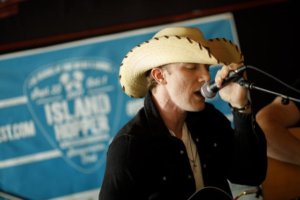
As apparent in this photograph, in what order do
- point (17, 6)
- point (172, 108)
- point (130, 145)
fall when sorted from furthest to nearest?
point (17, 6), point (172, 108), point (130, 145)

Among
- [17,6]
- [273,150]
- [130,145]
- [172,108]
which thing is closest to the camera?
[130,145]

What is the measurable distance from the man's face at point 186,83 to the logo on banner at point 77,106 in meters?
1.19

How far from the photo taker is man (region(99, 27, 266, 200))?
1.26m

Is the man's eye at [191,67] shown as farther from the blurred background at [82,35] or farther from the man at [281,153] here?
the blurred background at [82,35]

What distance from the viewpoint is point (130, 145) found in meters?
1.26

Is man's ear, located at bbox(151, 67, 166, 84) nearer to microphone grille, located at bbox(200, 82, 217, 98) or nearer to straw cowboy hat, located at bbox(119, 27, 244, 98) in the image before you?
straw cowboy hat, located at bbox(119, 27, 244, 98)

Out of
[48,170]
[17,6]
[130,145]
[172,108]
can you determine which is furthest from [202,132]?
[17,6]

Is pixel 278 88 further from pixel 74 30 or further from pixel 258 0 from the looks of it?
pixel 74 30

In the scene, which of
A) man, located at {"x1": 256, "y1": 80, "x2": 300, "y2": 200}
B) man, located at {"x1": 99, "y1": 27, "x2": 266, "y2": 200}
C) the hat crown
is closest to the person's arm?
man, located at {"x1": 256, "y1": 80, "x2": 300, "y2": 200}

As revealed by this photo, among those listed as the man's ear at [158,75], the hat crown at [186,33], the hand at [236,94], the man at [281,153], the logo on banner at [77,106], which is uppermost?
the hat crown at [186,33]

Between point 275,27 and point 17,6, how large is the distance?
1574mm

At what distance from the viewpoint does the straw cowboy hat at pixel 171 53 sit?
1267mm

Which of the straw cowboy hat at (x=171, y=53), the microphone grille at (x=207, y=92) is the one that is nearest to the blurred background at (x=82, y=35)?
the straw cowboy hat at (x=171, y=53)

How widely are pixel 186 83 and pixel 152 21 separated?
4.15ft
